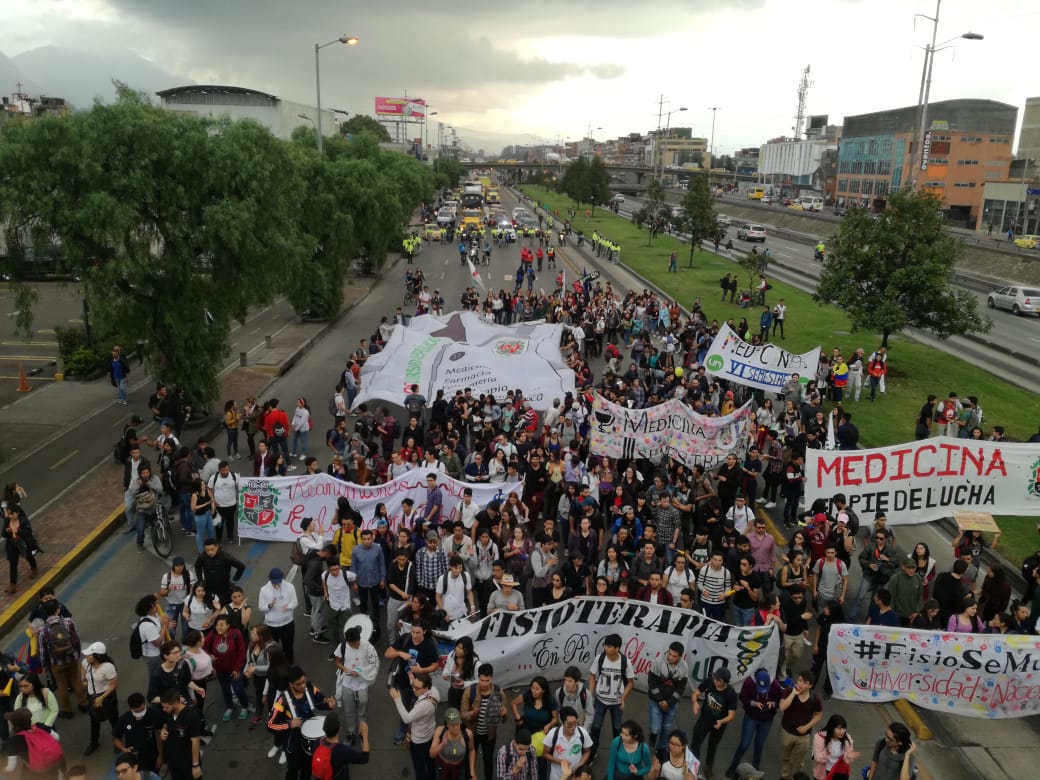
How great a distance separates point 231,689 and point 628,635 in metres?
4.60

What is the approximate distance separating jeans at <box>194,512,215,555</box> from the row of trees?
7.56 metres

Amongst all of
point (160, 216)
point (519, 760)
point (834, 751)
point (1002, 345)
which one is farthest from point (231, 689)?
point (1002, 345)

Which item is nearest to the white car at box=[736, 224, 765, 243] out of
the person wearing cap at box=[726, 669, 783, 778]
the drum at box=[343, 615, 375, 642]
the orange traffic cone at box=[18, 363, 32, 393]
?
the orange traffic cone at box=[18, 363, 32, 393]

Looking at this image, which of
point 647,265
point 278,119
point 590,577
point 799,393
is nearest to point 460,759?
point 590,577

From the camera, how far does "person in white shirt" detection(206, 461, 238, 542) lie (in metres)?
13.3

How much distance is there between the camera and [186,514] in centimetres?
1425

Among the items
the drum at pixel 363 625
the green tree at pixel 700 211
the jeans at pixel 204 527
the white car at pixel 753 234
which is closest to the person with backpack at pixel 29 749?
the drum at pixel 363 625

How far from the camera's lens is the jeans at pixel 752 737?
8312mm

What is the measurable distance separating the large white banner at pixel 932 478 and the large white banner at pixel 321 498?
499 centimetres

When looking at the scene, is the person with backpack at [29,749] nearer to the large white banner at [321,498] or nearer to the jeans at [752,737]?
the large white banner at [321,498]

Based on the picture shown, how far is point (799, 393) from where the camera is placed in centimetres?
1839

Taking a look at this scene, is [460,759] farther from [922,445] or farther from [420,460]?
[922,445]

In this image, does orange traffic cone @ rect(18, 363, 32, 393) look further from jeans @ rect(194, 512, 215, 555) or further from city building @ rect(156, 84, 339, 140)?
city building @ rect(156, 84, 339, 140)

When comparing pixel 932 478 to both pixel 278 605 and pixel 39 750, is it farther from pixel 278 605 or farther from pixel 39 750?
pixel 39 750
